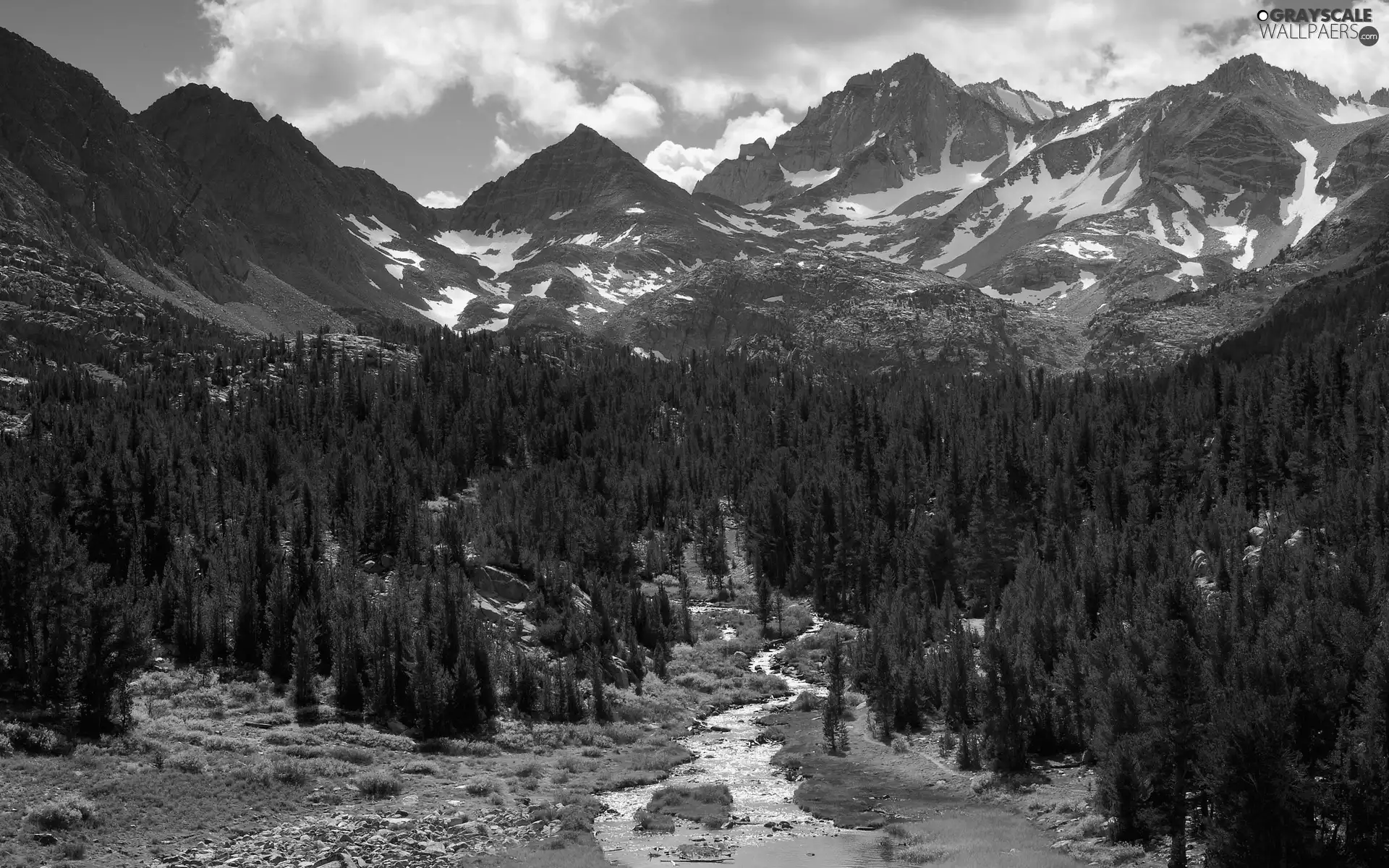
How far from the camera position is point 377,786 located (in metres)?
63.4

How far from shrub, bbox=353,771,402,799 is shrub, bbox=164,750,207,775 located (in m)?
7.79

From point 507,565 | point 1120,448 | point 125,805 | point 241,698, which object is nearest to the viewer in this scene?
point 125,805

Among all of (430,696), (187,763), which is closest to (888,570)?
(430,696)

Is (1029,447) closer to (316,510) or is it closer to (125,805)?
(316,510)

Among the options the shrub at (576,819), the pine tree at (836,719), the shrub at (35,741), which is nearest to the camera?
the shrub at (35,741)

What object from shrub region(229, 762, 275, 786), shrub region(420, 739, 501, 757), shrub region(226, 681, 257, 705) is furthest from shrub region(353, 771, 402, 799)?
shrub region(226, 681, 257, 705)

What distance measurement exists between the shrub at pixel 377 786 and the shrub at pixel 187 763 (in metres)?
7.79

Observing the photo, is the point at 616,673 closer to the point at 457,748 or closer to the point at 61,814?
the point at 457,748

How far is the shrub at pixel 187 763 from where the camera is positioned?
200 ft

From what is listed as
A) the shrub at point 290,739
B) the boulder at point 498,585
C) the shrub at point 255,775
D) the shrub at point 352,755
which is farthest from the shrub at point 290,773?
the boulder at point 498,585

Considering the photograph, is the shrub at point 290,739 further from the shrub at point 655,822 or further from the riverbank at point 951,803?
the riverbank at point 951,803

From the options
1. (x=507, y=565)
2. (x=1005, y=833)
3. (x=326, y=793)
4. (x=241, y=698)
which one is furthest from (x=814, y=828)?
(x=507, y=565)

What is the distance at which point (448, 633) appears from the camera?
88125 millimetres

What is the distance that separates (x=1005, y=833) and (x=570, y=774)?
2698 centimetres
